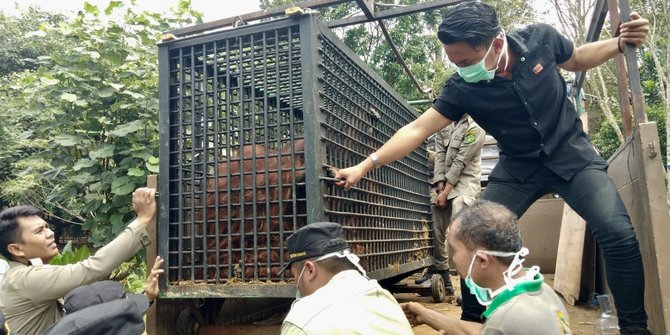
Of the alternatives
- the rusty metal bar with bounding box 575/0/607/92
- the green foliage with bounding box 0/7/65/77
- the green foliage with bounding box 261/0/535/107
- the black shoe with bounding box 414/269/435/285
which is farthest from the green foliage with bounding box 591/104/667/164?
the green foliage with bounding box 0/7/65/77

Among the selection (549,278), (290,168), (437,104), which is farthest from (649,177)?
(549,278)

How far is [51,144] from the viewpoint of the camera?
5805 millimetres

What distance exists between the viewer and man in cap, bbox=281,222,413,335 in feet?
6.23

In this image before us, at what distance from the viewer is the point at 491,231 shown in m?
2.08

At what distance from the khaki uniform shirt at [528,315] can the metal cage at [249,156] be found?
1.35 m

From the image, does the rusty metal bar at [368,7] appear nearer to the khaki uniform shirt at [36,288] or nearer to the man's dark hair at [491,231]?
the man's dark hair at [491,231]

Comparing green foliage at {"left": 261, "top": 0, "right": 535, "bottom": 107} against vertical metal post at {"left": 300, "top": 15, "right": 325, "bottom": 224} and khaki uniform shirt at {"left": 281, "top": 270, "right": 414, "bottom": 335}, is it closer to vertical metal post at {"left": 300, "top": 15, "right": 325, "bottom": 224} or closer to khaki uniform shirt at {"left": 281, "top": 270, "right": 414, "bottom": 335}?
vertical metal post at {"left": 300, "top": 15, "right": 325, "bottom": 224}

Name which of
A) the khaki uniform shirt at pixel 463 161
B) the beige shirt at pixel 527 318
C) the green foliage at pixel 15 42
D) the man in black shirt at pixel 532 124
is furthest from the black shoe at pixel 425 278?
the green foliage at pixel 15 42

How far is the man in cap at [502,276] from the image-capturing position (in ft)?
5.99

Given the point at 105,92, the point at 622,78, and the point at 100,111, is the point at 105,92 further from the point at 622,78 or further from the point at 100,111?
the point at 622,78

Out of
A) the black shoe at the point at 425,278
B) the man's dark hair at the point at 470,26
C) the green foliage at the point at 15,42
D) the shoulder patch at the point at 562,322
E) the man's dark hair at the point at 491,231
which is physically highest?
the green foliage at the point at 15,42

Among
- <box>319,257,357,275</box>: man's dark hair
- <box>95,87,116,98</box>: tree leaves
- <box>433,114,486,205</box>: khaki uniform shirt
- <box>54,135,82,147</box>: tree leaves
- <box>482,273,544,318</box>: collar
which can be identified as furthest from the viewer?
<box>433,114,486,205</box>: khaki uniform shirt

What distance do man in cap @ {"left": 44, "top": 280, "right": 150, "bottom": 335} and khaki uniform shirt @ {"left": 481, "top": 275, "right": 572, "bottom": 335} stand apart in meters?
1.41

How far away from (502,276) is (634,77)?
5.33 feet
